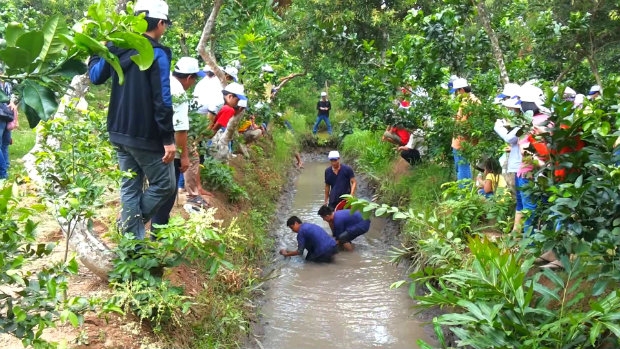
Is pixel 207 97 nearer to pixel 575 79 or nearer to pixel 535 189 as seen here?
pixel 535 189

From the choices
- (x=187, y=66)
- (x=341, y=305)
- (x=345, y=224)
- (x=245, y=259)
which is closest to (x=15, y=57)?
(x=187, y=66)

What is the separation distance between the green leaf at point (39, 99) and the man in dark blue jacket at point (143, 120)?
2185 mm

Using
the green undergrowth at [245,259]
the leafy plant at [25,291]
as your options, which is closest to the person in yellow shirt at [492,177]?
the green undergrowth at [245,259]

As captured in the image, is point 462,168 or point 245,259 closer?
point 245,259

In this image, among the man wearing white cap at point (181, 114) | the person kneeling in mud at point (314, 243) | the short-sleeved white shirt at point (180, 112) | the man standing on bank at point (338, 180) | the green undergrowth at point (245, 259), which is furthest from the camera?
the man standing on bank at point (338, 180)

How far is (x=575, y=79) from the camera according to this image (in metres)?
8.80

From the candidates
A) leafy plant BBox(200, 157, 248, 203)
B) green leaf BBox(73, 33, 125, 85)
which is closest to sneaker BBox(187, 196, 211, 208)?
leafy plant BBox(200, 157, 248, 203)

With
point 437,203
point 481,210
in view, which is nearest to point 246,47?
point 437,203

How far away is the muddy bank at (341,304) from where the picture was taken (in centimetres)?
518

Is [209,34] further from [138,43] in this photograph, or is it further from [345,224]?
[138,43]

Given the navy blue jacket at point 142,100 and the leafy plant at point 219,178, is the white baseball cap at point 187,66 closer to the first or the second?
the navy blue jacket at point 142,100

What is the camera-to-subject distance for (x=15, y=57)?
1364 millimetres

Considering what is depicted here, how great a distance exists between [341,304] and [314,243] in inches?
48.0

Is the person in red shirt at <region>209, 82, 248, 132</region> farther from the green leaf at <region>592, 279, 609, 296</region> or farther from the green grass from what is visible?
the green leaf at <region>592, 279, 609, 296</region>
